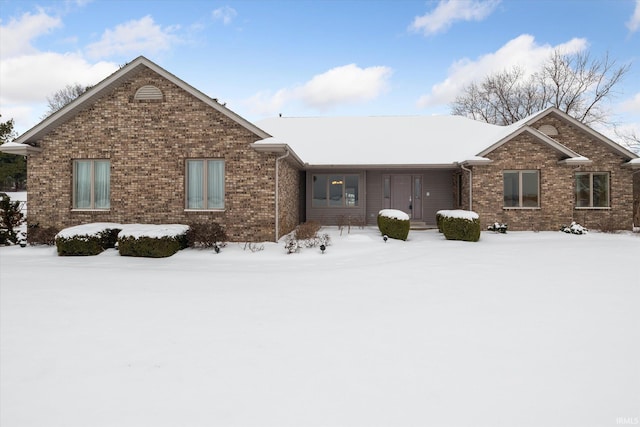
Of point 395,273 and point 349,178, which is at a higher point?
point 349,178

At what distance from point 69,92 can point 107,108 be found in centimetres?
4288

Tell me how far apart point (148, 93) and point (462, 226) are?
503 inches

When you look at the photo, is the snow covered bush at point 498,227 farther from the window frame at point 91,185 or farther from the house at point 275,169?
the window frame at point 91,185

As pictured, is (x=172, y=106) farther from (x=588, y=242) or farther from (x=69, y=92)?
(x=69, y=92)

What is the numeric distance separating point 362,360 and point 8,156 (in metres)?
39.0

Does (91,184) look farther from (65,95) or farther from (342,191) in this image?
(65,95)

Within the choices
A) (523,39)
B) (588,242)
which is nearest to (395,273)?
(588,242)

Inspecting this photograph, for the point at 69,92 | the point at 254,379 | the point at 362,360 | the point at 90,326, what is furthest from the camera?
the point at 69,92

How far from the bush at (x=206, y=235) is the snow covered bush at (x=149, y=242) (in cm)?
68

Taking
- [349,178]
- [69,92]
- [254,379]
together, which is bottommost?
[254,379]

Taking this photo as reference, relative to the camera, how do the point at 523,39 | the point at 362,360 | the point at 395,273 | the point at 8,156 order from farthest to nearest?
the point at 523,39 < the point at 8,156 < the point at 395,273 < the point at 362,360

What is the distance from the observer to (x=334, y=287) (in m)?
7.29

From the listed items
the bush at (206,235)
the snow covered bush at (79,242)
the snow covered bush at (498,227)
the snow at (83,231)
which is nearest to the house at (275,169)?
the snow covered bush at (498,227)

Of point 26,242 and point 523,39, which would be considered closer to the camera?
point 26,242
